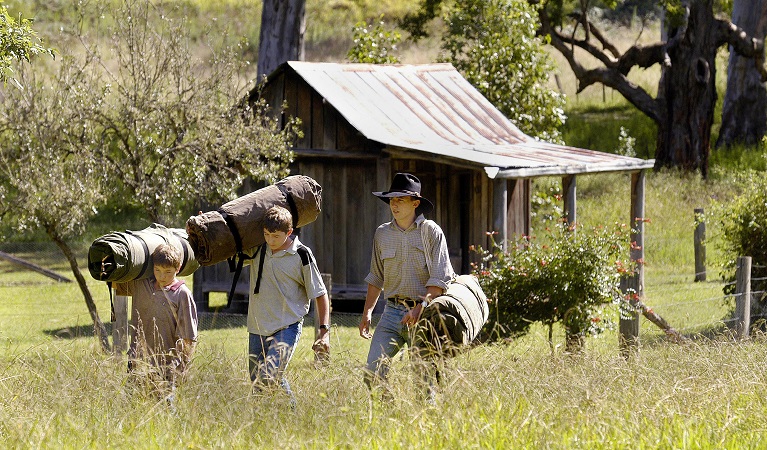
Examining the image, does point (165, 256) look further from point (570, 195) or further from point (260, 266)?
point (570, 195)

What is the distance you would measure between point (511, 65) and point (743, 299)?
10.6 meters

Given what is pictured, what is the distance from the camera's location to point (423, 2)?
26.5m

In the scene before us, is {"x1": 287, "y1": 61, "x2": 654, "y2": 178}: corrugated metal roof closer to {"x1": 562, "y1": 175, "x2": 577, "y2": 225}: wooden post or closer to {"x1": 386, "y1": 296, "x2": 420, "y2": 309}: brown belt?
{"x1": 562, "y1": 175, "x2": 577, "y2": 225}: wooden post

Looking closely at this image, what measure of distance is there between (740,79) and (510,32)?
40.1 feet

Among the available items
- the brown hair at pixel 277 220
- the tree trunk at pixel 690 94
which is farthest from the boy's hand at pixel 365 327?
the tree trunk at pixel 690 94

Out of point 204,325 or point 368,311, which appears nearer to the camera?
point 368,311

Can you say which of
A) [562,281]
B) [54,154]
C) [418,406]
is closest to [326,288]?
[562,281]

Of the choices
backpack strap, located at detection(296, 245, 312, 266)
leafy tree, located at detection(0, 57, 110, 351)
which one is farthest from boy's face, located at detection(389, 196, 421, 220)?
leafy tree, located at detection(0, 57, 110, 351)

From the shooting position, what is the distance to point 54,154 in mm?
11734

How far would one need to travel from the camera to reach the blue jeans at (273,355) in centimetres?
605

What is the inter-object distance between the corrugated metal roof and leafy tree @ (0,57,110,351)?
3.35m

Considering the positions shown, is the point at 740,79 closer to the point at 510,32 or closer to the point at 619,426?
the point at 510,32

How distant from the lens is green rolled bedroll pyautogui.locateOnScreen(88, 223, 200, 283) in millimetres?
6457

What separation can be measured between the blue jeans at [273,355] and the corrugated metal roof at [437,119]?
6.49 m
